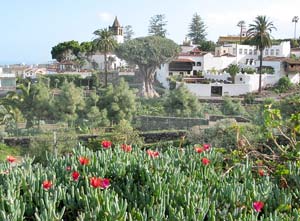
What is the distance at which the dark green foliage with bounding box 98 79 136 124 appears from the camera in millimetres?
29770

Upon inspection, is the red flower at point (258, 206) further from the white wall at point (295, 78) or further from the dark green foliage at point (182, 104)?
the white wall at point (295, 78)

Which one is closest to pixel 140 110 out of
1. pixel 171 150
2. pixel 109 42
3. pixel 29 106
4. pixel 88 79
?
pixel 29 106

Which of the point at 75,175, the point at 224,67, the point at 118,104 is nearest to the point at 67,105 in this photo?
the point at 118,104

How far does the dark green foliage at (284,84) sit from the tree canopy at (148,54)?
10856 millimetres

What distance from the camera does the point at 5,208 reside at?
Result: 4.41 m

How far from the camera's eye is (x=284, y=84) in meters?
46.1

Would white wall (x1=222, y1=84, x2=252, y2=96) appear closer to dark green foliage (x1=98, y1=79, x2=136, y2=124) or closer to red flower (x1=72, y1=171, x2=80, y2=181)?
dark green foliage (x1=98, y1=79, x2=136, y2=124)

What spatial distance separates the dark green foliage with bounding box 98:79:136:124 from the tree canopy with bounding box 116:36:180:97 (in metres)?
16.2

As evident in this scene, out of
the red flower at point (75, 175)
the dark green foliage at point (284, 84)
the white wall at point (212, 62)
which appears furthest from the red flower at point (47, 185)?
the white wall at point (212, 62)

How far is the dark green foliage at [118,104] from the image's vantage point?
29770 millimetres

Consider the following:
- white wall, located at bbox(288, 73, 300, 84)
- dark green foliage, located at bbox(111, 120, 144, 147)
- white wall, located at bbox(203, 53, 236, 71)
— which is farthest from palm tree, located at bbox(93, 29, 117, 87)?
dark green foliage, located at bbox(111, 120, 144, 147)

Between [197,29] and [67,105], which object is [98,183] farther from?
[197,29]

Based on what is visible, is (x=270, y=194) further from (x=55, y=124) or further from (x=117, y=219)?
(x=55, y=124)

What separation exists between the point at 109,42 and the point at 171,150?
4229cm
